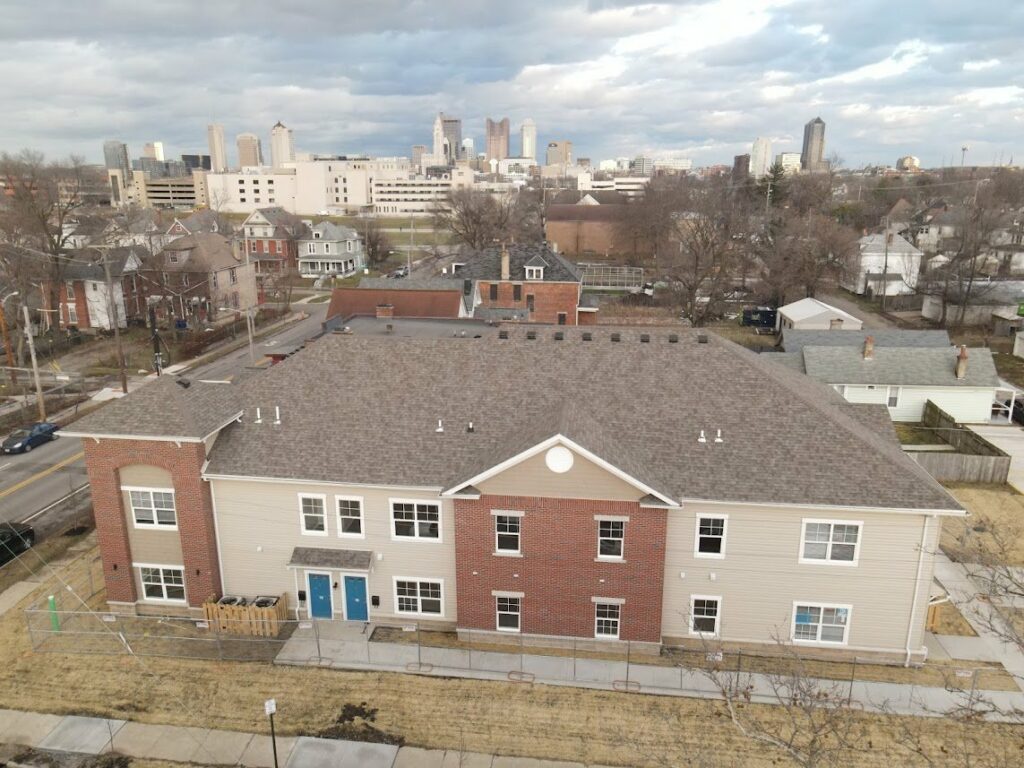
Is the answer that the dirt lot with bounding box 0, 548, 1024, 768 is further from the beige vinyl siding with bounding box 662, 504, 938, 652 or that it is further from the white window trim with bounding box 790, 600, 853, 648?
the beige vinyl siding with bounding box 662, 504, 938, 652

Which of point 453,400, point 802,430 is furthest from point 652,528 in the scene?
point 453,400

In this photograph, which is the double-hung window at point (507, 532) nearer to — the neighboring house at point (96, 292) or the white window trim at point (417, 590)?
the white window trim at point (417, 590)

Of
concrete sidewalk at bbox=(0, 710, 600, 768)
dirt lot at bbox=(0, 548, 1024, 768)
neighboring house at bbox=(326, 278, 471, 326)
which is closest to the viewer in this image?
concrete sidewalk at bbox=(0, 710, 600, 768)

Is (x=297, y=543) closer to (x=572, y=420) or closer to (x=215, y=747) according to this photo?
(x=215, y=747)

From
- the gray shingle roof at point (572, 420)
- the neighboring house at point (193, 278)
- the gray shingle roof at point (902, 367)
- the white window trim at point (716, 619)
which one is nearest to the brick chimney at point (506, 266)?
the gray shingle roof at point (902, 367)

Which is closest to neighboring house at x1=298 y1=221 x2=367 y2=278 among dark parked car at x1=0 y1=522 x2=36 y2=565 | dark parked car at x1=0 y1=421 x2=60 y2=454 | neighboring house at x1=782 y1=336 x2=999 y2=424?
dark parked car at x1=0 y1=421 x2=60 y2=454

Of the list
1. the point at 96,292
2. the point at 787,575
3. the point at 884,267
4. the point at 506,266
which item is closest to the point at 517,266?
the point at 506,266
